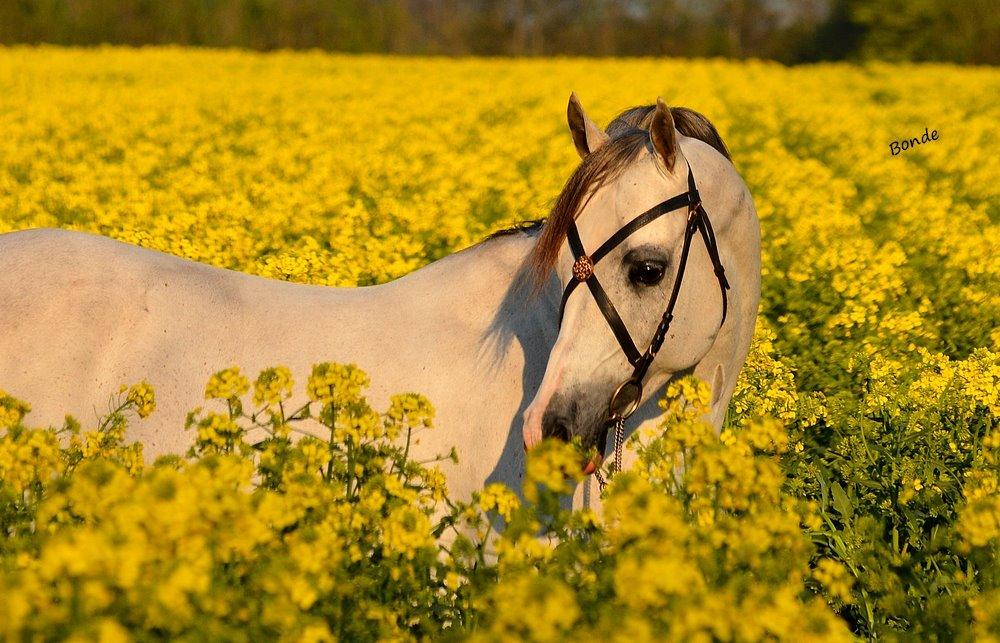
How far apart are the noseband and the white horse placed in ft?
0.08

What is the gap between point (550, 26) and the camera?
65.2 meters

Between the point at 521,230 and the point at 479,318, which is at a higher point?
the point at 521,230

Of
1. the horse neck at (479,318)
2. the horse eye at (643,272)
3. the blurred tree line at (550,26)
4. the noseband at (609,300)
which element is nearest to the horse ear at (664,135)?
the noseband at (609,300)

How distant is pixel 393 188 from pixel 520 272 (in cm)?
609

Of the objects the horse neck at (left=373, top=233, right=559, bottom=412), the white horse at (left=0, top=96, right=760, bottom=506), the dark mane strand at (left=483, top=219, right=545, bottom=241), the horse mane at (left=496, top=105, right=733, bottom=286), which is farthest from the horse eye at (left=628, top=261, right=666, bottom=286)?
the dark mane strand at (left=483, top=219, right=545, bottom=241)

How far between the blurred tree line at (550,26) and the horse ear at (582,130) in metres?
43.1

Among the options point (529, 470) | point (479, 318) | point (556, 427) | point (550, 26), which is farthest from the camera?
point (550, 26)

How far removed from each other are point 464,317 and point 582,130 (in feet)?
2.70

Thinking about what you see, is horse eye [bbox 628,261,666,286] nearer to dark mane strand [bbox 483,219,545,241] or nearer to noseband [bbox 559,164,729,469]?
noseband [bbox 559,164,729,469]

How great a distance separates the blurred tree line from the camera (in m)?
44.2

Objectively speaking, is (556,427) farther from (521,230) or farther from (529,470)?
(521,230)

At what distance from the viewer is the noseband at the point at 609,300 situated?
3309 mm

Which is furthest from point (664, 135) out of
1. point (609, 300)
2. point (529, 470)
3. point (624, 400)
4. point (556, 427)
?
point (529, 470)

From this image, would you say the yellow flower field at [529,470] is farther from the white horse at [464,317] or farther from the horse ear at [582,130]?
the horse ear at [582,130]
